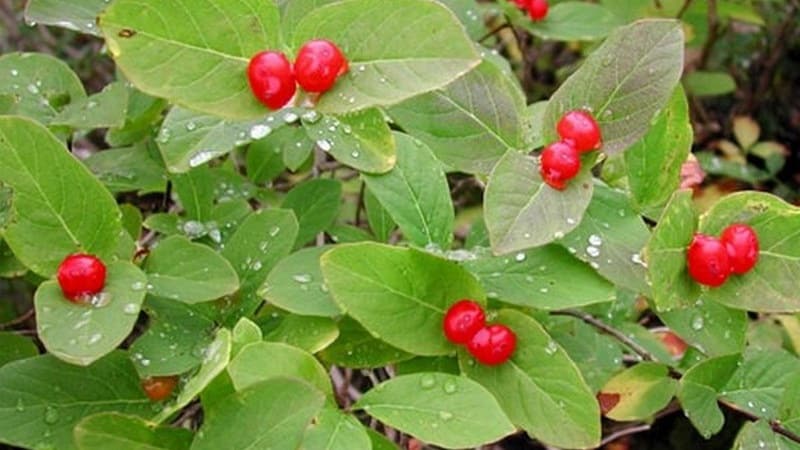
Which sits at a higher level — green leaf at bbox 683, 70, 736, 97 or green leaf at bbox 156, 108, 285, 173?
green leaf at bbox 156, 108, 285, 173

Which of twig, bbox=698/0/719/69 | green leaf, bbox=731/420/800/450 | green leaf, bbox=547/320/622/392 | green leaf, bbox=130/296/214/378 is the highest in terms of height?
green leaf, bbox=130/296/214/378

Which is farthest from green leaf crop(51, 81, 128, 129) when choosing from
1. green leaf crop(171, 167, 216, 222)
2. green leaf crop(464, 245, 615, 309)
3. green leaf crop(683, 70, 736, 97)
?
green leaf crop(683, 70, 736, 97)

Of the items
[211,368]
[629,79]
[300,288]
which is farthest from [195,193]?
[629,79]

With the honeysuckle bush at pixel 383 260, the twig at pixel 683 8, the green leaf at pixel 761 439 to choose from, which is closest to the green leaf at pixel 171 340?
the honeysuckle bush at pixel 383 260

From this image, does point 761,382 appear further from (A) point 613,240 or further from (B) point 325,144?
(B) point 325,144

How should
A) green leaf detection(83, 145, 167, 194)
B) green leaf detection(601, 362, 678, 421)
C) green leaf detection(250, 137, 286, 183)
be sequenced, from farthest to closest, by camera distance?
1. green leaf detection(250, 137, 286, 183)
2. green leaf detection(83, 145, 167, 194)
3. green leaf detection(601, 362, 678, 421)

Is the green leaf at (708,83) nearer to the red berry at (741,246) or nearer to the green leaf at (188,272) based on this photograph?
the red berry at (741,246)

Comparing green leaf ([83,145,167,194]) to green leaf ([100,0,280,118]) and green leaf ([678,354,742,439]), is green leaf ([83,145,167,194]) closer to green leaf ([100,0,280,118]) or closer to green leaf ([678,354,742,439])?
green leaf ([100,0,280,118])
